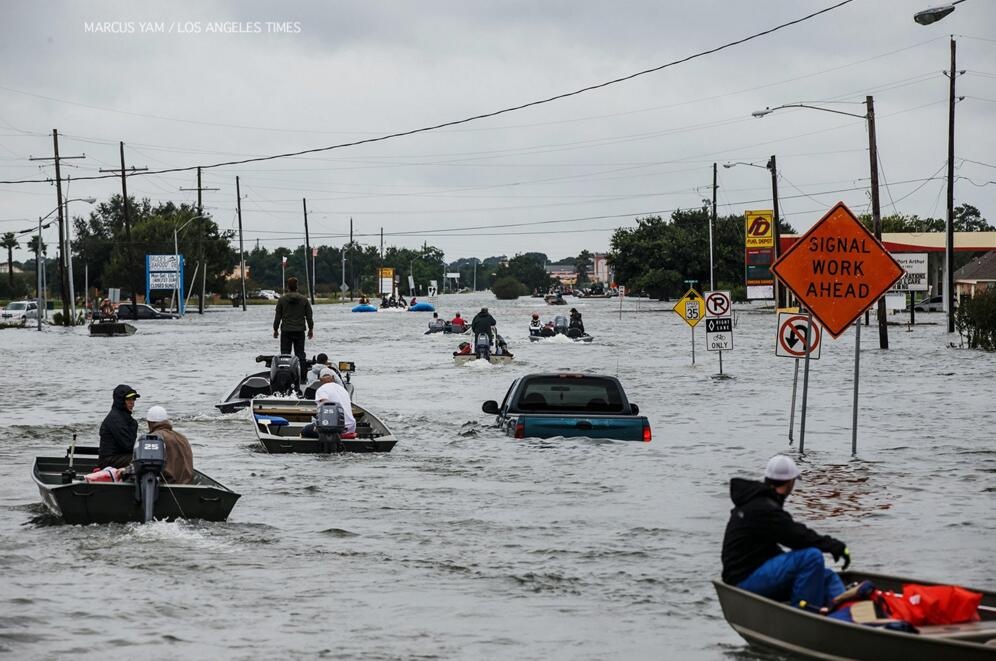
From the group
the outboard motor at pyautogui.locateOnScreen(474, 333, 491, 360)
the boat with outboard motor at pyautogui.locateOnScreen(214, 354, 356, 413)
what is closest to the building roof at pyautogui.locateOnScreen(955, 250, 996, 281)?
the outboard motor at pyautogui.locateOnScreen(474, 333, 491, 360)

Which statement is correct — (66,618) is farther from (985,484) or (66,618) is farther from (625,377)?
(625,377)

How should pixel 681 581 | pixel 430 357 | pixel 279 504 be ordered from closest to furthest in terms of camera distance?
pixel 681 581, pixel 279 504, pixel 430 357

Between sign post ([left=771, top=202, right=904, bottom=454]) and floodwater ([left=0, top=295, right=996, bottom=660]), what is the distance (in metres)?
2.26

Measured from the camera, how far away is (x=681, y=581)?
12305mm

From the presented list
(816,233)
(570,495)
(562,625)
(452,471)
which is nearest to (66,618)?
(562,625)

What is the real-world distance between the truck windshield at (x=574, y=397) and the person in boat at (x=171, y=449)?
18.3ft

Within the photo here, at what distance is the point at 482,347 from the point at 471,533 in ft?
91.1

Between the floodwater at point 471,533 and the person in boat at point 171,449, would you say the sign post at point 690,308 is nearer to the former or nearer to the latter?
the floodwater at point 471,533

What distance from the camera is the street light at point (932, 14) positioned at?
19.3 m

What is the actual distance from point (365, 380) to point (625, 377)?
7.14m

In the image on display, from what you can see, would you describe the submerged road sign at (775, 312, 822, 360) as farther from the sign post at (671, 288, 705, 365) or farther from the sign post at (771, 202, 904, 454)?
the sign post at (671, 288, 705, 365)

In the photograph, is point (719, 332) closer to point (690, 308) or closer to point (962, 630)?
point (690, 308)

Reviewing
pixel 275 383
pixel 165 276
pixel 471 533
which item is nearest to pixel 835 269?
pixel 471 533

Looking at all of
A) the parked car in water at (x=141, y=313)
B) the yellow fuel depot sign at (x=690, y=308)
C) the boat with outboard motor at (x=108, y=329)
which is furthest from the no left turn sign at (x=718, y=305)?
the parked car in water at (x=141, y=313)
